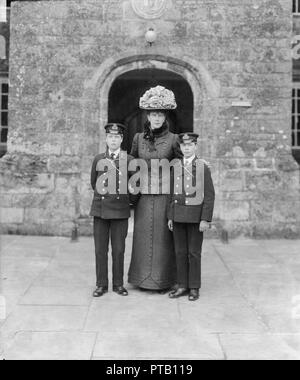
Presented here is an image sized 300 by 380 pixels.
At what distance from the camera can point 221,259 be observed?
6.91 m

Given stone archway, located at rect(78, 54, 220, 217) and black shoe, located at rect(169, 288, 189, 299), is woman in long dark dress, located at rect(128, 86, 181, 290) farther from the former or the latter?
stone archway, located at rect(78, 54, 220, 217)

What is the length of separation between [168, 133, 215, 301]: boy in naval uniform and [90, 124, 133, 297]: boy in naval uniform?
0.51 metres

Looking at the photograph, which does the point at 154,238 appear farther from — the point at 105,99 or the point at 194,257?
the point at 105,99

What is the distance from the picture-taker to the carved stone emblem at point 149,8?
8.70 m

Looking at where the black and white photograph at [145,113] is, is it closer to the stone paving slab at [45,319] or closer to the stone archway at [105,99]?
the stone archway at [105,99]

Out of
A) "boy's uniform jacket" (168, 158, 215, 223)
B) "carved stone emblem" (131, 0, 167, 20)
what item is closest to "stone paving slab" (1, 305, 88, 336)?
"boy's uniform jacket" (168, 158, 215, 223)

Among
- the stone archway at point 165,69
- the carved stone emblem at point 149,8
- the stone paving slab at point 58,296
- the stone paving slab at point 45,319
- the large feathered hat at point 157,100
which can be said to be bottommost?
the stone paving slab at point 45,319

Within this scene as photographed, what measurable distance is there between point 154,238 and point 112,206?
553 mm

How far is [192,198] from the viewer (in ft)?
15.9

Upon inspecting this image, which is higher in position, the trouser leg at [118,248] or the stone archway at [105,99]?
the stone archway at [105,99]

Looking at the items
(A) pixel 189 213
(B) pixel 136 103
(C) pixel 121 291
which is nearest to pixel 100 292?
(C) pixel 121 291

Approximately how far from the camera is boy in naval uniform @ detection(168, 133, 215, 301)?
4832mm

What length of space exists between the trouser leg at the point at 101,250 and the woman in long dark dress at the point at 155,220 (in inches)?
12.2

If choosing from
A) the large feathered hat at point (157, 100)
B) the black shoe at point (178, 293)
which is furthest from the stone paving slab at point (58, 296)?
the large feathered hat at point (157, 100)
